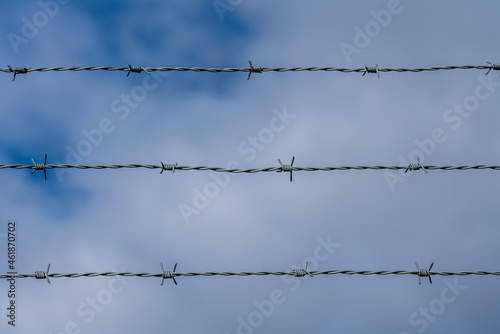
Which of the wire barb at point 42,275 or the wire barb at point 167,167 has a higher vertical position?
the wire barb at point 167,167

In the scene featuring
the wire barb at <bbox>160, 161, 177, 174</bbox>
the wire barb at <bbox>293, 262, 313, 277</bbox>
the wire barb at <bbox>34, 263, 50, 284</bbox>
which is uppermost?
the wire barb at <bbox>160, 161, 177, 174</bbox>

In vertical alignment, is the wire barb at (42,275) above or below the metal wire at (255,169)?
below

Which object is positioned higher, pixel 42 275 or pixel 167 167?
pixel 167 167

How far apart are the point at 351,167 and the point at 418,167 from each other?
44cm

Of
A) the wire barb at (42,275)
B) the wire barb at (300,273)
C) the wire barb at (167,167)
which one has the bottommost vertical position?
the wire barb at (42,275)

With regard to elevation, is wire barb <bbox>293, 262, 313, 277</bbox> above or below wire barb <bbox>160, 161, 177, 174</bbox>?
below

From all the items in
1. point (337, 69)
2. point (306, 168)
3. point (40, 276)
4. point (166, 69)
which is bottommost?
point (40, 276)

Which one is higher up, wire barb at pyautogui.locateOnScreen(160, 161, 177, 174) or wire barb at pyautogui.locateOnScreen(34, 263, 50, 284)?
wire barb at pyautogui.locateOnScreen(160, 161, 177, 174)

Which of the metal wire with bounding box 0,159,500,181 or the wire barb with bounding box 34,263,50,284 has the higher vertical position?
A: the metal wire with bounding box 0,159,500,181

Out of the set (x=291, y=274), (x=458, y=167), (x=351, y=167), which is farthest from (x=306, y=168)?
(x=458, y=167)

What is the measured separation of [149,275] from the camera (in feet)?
13.5

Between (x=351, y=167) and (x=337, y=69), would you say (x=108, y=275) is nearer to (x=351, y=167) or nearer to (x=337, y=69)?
(x=351, y=167)

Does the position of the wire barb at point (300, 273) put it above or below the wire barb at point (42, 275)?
above

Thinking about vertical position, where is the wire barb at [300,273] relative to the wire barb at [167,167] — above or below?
below
